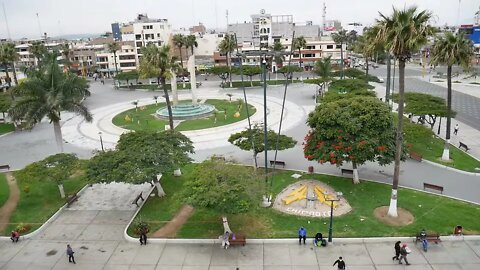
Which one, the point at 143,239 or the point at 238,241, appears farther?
the point at 143,239

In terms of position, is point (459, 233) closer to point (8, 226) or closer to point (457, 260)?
point (457, 260)

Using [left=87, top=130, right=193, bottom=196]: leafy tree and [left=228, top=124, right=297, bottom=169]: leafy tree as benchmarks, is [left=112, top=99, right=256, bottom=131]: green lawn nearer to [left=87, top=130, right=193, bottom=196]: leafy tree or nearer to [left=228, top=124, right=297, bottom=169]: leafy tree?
[left=228, top=124, right=297, bottom=169]: leafy tree

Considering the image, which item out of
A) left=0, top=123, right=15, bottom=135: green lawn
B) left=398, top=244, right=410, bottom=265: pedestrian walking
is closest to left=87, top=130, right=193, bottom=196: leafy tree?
left=398, top=244, right=410, bottom=265: pedestrian walking

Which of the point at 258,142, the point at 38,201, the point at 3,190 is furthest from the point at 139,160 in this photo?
the point at 3,190

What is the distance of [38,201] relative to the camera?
111ft

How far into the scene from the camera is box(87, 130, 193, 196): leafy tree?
94.9ft

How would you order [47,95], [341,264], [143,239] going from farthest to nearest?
[47,95], [143,239], [341,264]

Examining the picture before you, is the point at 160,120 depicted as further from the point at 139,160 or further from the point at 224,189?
the point at 224,189

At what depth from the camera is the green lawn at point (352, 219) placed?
2667cm

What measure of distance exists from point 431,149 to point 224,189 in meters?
28.1

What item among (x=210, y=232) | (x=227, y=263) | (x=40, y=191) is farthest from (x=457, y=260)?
(x=40, y=191)

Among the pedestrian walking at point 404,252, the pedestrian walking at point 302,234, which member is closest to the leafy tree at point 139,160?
the pedestrian walking at point 302,234

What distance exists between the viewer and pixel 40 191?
3578cm

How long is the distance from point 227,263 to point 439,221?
15396 mm
